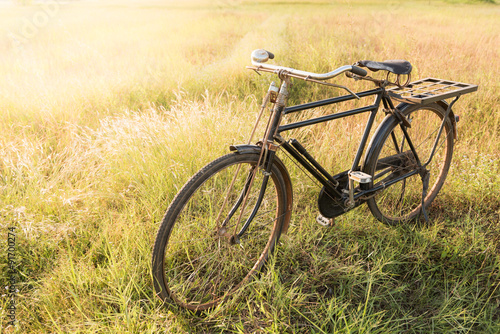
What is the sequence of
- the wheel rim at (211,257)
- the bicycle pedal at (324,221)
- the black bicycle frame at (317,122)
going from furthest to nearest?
the bicycle pedal at (324,221)
the wheel rim at (211,257)
the black bicycle frame at (317,122)

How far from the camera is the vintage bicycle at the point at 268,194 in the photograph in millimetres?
1837

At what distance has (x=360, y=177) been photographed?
2268 mm

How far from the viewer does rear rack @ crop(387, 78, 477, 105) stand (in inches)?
94.6

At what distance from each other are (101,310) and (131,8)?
45.6ft

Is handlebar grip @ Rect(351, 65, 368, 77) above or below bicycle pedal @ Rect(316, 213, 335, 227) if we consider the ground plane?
above

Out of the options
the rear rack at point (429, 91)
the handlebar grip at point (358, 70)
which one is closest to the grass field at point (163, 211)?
the rear rack at point (429, 91)

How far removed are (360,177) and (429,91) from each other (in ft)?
2.95

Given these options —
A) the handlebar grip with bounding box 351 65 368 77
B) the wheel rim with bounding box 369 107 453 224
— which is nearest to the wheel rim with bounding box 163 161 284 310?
the handlebar grip with bounding box 351 65 368 77

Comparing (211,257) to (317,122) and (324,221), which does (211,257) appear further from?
(317,122)

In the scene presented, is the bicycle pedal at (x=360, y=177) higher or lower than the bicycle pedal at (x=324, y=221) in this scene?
higher

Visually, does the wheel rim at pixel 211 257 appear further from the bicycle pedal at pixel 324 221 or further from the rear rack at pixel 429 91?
the rear rack at pixel 429 91

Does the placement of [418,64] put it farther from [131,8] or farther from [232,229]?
[131,8]

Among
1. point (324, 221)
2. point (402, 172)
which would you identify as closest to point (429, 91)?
point (402, 172)

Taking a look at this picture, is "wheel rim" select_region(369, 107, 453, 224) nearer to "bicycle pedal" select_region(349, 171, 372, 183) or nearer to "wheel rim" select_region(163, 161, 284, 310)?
"bicycle pedal" select_region(349, 171, 372, 183)
